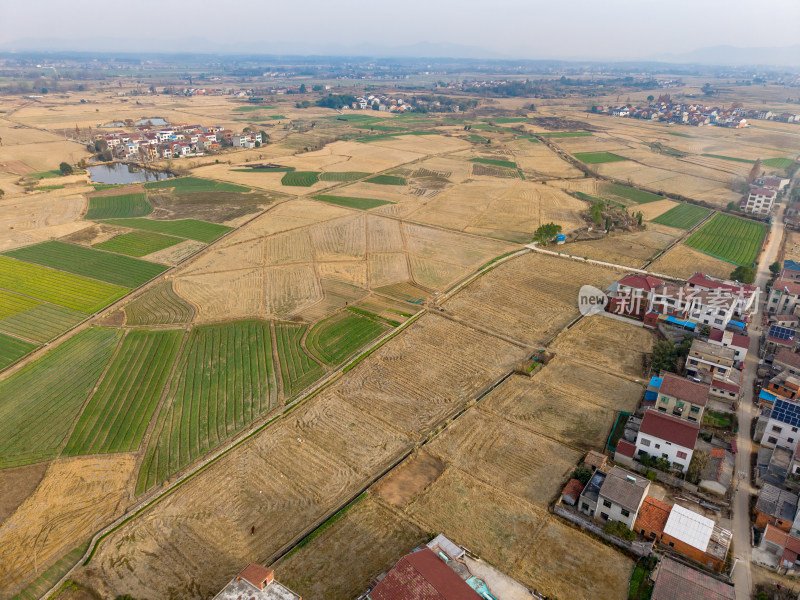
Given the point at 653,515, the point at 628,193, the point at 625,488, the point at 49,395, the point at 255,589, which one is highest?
the point at 628,193

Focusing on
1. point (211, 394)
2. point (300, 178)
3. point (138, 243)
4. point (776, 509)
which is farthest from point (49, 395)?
point (300, 178)

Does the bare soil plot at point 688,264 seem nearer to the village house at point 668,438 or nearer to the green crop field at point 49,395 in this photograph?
the village house at point 668,438

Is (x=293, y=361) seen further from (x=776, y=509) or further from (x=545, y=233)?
(x=545, y=233)

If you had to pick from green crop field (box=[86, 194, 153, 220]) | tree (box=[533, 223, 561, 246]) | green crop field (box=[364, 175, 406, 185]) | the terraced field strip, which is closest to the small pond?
green crop field (box=[86, 194, 153, 220])

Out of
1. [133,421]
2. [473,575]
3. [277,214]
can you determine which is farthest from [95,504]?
[277,214]

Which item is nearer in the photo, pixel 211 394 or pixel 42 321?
pixel 211 394

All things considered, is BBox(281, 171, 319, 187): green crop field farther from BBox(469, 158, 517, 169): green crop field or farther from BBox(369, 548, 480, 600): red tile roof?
BBox(369, 548, 480, 600): red tile roof
